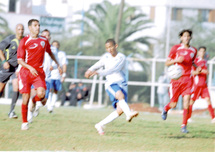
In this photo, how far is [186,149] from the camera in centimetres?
818

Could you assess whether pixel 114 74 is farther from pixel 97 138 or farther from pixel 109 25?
pixel 109 25

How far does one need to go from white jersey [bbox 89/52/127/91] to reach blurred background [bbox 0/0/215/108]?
46.4 feet

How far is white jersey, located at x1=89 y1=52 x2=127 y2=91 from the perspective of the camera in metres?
9.80

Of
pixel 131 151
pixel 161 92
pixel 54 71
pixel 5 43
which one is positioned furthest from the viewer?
pixel 161 92

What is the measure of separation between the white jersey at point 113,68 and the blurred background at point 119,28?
14.1 m

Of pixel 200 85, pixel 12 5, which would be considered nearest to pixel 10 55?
pixel 200 85

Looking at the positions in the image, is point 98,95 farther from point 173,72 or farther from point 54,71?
point 173,72

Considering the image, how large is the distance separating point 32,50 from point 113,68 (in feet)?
5.64

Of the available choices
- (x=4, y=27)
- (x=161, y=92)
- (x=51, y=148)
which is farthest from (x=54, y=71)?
(x=4, y=27)

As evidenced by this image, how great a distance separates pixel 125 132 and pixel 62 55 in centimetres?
578

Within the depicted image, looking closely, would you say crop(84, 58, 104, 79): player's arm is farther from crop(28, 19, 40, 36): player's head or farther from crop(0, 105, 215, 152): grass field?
crop(28, 19, 40, 36): player's head

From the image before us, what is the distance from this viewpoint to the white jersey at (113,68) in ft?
32.2

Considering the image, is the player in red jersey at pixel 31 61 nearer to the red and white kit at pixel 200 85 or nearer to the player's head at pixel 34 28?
the player's head at pixel 34 28

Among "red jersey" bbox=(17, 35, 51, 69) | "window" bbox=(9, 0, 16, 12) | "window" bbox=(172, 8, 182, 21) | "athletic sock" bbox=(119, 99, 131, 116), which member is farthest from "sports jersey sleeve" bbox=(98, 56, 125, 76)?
"window" bbox=(172, 8, 182, 21)
